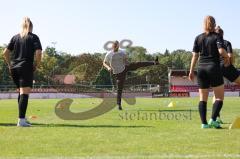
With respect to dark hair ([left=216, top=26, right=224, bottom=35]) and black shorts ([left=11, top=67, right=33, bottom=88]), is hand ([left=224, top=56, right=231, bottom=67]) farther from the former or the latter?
black shorts ([left=11, top=67, right=33, bottom=88])

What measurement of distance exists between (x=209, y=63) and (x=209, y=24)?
0.71m

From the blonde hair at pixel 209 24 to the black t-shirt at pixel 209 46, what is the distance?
0.30 feet

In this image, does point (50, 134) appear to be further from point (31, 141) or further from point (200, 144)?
point (200, 144)

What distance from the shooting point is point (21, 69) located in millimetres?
9555

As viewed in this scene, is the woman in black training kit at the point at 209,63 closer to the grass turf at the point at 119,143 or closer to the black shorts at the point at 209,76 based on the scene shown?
the black shorts at the point at 209,76

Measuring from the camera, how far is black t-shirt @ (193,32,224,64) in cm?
894

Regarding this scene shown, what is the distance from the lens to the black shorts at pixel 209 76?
8.95 metres

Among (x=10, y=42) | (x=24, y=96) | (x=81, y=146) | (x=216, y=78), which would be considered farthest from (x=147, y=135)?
(x=10, y=42)

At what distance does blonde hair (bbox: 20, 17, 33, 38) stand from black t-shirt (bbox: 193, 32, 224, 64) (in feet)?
10.7

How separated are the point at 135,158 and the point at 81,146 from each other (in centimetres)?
118

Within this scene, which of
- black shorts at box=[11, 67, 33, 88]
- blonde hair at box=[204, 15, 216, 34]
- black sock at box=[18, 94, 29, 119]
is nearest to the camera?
blonde hair at box=[204, 15, 216, 34]

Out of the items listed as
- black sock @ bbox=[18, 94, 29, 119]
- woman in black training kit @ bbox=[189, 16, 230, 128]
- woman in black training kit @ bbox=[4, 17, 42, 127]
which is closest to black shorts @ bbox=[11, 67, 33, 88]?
woman in black training kit @ bbox=[4, 17, 42, 127]

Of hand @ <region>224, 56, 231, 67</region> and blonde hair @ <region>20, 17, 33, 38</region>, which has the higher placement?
blonde hair @ <region>20, 17, 33, 38</region>

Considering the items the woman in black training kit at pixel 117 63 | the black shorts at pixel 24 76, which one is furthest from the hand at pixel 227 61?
the woman in black training kit at pixel 117 63
